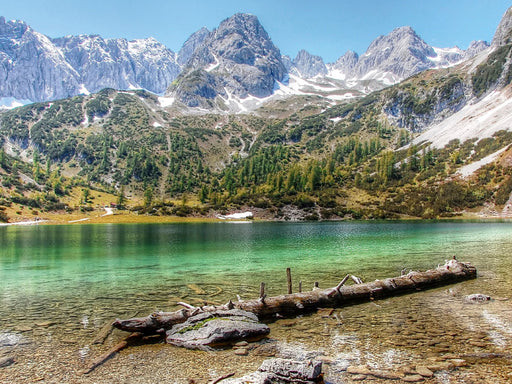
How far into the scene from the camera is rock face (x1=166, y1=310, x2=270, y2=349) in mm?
15549

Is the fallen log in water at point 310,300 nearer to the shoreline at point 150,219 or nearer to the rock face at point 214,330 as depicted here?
the rock face at point 214,330

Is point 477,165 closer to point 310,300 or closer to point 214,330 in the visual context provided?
point 310,300

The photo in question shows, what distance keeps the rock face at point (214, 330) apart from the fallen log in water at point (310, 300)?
0.79 metres

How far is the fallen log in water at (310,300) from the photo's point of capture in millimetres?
17016

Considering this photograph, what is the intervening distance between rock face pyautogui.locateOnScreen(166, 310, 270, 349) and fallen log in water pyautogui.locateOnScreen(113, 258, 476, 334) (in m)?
0.79

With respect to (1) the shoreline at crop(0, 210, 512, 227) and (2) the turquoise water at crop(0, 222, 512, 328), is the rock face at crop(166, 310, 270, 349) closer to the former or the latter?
(2) the turquoise water at crop(0, 222, 512, 328)

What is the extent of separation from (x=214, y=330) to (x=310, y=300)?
7.62 m

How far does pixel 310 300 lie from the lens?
68.9ft

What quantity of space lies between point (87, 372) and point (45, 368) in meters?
1.99

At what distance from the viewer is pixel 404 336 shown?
52.2ft

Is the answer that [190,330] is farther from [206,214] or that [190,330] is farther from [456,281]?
[206,214]

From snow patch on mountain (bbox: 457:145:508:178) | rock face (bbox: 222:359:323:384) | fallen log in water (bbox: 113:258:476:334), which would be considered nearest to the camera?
rock face (bbox: 222:359:323:384)

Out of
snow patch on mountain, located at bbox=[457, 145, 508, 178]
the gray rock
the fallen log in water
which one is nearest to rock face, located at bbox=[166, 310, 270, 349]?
the fallen log in water

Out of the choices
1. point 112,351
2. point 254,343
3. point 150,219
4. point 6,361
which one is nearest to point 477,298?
point 254,343
